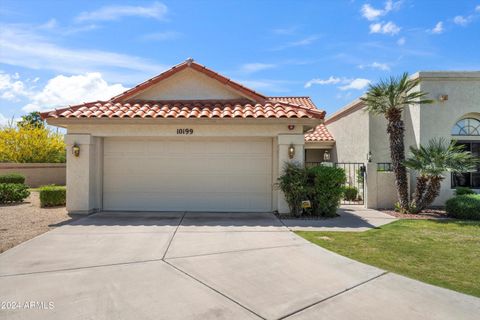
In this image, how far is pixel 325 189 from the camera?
9.70 metres

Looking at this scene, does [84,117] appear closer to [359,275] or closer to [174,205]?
[174,205]

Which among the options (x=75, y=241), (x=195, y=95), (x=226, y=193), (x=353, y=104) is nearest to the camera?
(x=75, y=241)

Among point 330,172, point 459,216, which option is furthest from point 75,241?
point 459,216

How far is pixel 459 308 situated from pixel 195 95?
1002 cm

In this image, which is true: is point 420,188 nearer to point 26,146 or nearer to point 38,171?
point 38,171

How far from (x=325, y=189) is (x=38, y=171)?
2053cm

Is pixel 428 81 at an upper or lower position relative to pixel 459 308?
upper

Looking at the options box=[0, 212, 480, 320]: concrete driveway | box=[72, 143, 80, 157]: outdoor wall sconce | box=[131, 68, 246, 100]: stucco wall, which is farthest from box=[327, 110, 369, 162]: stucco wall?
box=[72, 143, 80, 157]: outdoor wall sconce

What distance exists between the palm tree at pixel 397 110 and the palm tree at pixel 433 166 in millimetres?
385

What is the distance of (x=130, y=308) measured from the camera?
3758mm

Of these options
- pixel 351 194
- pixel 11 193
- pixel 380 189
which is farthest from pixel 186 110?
pixel 11 193

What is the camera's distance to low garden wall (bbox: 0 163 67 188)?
20.2 metres

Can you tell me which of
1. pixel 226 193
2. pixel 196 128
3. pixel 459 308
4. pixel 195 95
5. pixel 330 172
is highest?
pixel 195 95

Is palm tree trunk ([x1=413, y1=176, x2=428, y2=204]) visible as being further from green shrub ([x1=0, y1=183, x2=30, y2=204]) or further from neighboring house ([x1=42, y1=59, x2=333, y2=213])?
green shrub ([x1=0, y1=183, x2=30, y2=204])
